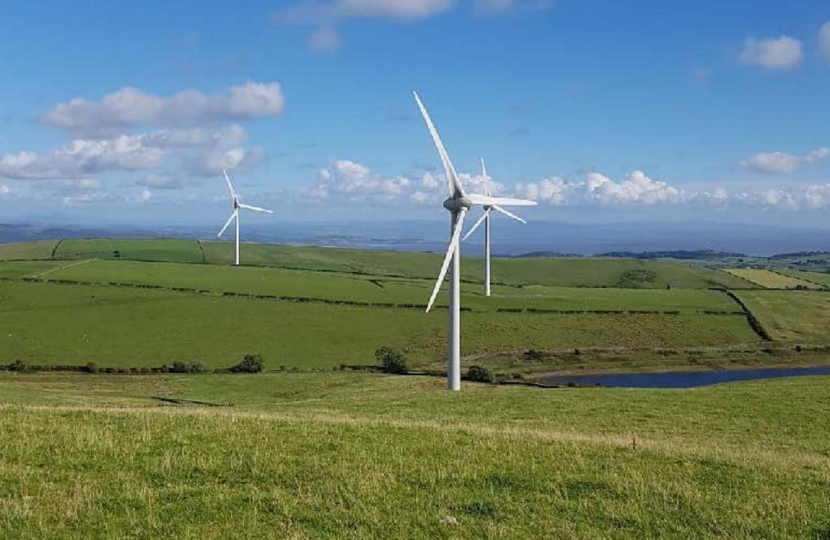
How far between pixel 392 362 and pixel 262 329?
2290cm

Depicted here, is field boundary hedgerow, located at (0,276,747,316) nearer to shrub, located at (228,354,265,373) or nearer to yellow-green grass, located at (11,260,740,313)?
yellow-green grass, located at (11,260,740,313)

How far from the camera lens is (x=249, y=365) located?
233ft

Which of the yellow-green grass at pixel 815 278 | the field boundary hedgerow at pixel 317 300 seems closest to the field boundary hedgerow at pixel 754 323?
the field boundary hedgerow at pixel 317 300

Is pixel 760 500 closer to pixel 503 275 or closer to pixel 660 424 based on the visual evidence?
pixel 660 424

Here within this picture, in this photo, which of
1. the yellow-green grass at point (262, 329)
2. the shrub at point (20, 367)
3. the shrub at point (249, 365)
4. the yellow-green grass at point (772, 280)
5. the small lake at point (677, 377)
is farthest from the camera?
the yellow-green grass at point (772, 280)

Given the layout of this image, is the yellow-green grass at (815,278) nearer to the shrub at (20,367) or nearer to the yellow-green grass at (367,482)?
the shrub at (20,367)

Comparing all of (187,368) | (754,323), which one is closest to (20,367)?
(187,368)

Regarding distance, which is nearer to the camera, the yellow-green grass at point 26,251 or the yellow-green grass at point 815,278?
the yellow-green grass at point 815,278

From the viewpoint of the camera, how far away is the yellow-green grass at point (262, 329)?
77562 mm

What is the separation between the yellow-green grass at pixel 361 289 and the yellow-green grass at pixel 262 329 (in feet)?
24.2

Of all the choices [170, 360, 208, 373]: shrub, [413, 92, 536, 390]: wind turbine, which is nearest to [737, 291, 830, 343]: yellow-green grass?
[413, 92, 536, 390]: wind turbine

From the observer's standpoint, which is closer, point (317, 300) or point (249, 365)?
point (249, 365)

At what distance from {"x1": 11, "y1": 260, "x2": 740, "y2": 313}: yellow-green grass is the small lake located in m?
27.3

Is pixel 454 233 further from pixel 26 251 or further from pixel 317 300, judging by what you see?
pixel 26 251
